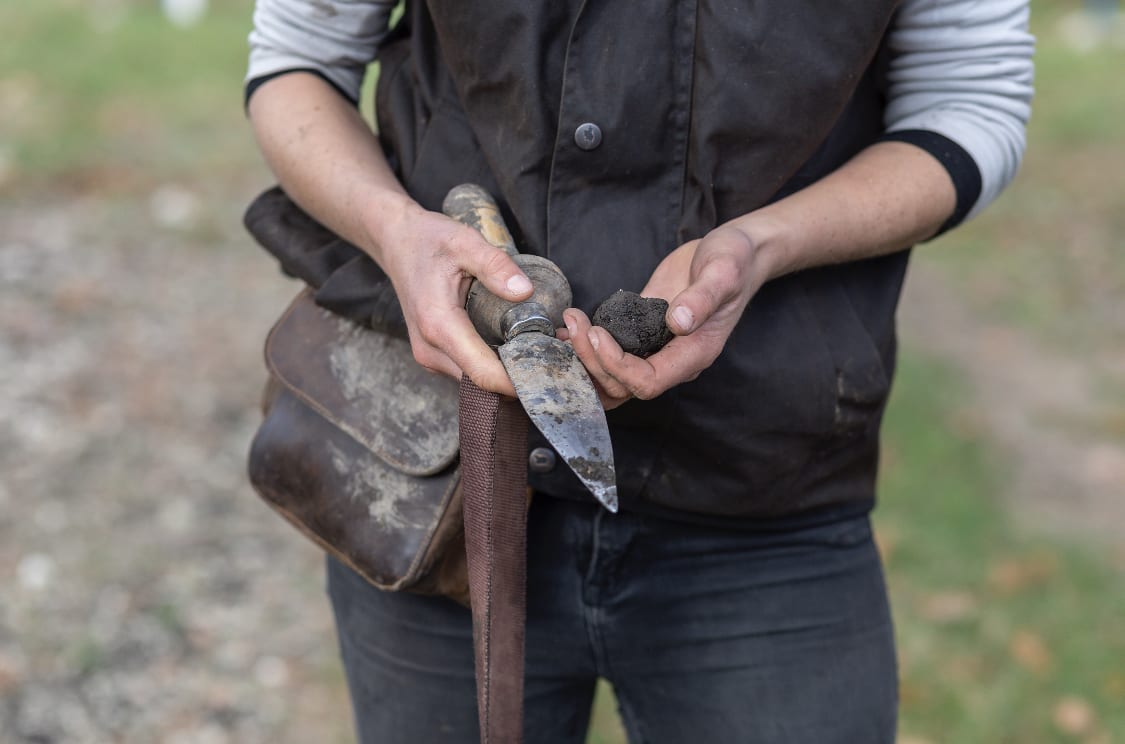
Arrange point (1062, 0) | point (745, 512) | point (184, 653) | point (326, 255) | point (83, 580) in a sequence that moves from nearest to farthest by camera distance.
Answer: point (745, 512) < point (326, 255) < point (184, 653) < point (83, 580) < point (1062, 0)

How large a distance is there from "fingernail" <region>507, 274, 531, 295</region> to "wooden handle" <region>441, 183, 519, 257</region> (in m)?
0.13

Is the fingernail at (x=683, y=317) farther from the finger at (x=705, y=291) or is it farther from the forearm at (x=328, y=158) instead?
the forearm at (x=328, y=158)

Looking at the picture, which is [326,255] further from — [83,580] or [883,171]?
[83,580]

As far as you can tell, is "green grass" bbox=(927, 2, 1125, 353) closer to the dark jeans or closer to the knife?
the dark jeans

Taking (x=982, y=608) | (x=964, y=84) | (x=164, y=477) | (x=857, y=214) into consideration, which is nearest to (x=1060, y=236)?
(x=982, y=608)

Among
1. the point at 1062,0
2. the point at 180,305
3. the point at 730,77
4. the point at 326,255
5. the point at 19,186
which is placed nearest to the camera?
the point at 730,77

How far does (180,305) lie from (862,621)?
4.54m

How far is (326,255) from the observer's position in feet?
5.42

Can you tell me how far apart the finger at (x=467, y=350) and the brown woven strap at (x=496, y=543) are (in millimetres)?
44

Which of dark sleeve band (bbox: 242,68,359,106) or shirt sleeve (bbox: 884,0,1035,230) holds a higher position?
shirt sleeve (bbox: 884,0,1035,230)

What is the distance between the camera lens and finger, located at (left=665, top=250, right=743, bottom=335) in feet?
4.27

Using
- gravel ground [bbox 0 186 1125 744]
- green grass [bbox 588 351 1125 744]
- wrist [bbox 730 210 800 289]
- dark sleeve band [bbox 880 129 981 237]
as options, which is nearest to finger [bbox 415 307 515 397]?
wrist [bbox 730 210 800 289]

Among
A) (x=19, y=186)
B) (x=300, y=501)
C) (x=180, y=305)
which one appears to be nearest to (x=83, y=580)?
(x=180, y=305)

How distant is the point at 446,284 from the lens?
4.44 ft
